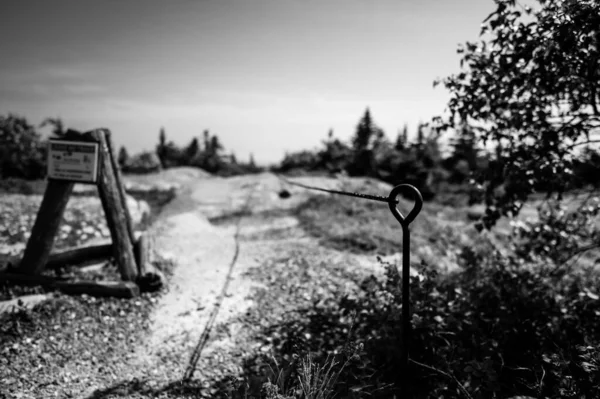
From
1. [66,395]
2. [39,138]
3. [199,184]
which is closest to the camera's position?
[66,395]

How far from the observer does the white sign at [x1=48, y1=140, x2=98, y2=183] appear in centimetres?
498

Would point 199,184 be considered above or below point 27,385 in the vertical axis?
above

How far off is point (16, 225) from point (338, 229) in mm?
7827

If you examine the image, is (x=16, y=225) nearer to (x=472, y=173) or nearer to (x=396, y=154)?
(x=472, y=173)

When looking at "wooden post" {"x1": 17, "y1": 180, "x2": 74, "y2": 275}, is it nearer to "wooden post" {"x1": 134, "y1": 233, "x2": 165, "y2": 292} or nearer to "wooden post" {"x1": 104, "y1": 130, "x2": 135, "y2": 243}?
"wooden post" {"x1": 104, "y1": 130, "x2": 135, "y2": 243}

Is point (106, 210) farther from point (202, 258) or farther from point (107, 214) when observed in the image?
point (202, 258)

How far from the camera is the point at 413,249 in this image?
329 inches

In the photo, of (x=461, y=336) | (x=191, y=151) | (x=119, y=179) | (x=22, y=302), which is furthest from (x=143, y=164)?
(x=461, y=336)

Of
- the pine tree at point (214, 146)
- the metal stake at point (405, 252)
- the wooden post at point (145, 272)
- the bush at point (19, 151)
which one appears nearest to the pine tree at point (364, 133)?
the pine tree at point (214, 146)

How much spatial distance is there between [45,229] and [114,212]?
940mm

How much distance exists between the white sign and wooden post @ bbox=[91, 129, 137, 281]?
13 centimetres

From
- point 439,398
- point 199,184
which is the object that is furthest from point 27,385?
point 199,184

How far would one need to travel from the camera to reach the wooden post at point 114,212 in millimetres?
5180

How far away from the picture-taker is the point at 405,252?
6.85 feet
